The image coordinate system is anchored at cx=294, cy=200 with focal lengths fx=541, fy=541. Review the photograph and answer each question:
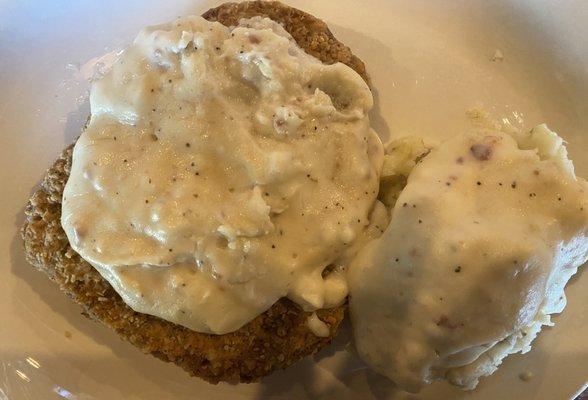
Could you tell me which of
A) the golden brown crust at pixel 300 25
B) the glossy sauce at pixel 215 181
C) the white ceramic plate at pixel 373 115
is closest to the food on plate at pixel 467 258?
the glossy sauce at pixel 215 181

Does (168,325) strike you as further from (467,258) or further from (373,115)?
(373,115)

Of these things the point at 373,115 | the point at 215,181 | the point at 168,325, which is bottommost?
the point at 168,325

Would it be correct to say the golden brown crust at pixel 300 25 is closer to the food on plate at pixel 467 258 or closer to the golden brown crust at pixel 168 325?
the food on plate at pixel 467 258

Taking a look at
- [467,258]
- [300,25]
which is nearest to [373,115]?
[300,25]

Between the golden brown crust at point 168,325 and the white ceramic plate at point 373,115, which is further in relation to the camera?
the white ceramic plate at point 373,115

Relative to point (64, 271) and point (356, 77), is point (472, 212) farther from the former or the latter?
point (64, 271)
